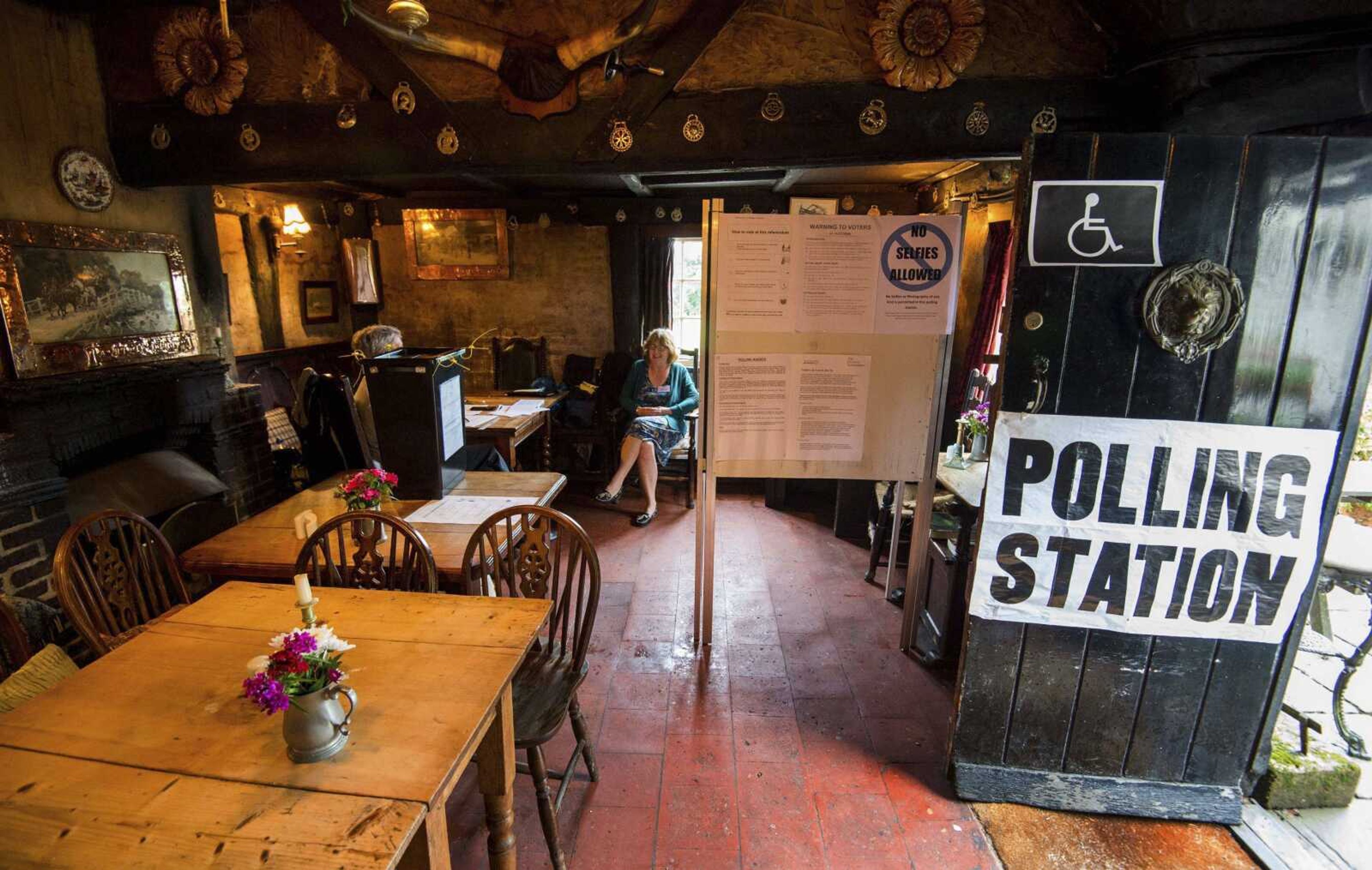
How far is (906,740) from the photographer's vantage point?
2.25 meters

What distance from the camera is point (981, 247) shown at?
4.12 metres

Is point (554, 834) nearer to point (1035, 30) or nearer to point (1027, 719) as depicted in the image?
point (1027, 719)

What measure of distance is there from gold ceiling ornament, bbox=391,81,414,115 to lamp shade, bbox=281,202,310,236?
3.29 meters

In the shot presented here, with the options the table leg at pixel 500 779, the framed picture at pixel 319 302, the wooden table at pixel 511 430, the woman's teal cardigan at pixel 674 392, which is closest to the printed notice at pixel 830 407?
the table leg at pixel 500 779

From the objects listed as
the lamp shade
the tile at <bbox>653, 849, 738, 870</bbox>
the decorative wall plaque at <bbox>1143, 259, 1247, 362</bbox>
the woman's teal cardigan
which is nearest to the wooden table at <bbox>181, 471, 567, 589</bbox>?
the tile at <bbox>653, 849, 738, 870</bbox>

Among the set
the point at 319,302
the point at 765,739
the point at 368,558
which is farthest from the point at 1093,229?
the point at 319,302

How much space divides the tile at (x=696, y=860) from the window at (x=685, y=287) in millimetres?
4401

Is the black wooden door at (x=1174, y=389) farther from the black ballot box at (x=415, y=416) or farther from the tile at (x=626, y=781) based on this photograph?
the black ballot box at (x=415, y=416)

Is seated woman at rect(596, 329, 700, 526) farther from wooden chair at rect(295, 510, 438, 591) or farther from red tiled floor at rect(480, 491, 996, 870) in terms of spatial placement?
wooden chair at rect(295, 510, 438, 591)

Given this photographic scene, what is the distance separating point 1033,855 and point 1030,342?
153cm

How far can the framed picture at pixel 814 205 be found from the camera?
4957 mm

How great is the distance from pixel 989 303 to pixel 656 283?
2.87 m

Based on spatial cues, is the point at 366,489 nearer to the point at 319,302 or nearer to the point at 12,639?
the point at 12,639

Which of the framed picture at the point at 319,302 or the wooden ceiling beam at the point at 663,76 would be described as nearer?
the wooden ceiling beam at the point at 663,76
